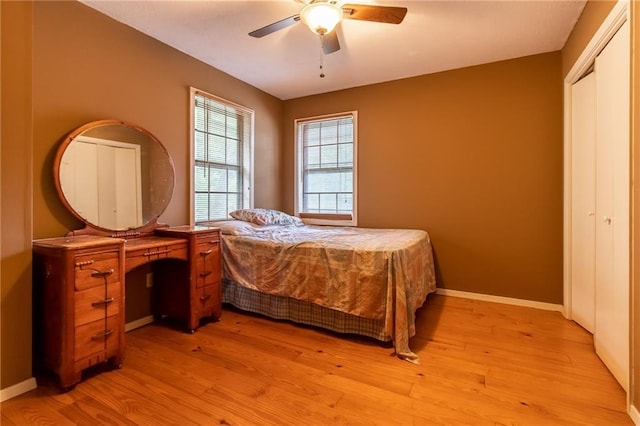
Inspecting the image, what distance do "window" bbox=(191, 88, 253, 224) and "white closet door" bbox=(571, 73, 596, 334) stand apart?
338 cm

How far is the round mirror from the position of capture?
224 centimetres

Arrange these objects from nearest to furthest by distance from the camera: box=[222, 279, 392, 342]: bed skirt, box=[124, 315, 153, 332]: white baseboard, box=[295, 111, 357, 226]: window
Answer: box=[222, 279, 392, 342]: bed skirt → box=[124, 315, 153, 332]: white baseboard → box=[295, 111, 357, 226]: window

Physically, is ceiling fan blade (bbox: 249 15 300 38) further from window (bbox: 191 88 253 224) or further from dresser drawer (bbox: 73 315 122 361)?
dresser drawer (bbox: 73 315 122 361)

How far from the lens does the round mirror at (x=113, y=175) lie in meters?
2.24

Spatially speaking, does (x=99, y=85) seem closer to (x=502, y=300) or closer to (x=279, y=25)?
(x=279, y=25)

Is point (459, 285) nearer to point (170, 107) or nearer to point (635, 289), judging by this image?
point (635, 289)

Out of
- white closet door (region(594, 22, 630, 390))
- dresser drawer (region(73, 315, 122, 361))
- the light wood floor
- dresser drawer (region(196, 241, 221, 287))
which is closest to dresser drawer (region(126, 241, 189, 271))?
dresser drawer (region(196, 241, 221, 287))

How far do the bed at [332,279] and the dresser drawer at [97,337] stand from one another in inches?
44.0

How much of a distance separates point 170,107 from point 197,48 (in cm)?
64

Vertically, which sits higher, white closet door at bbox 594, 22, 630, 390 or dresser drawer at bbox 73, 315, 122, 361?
white closet door at bbox 594, 22, 630, 390

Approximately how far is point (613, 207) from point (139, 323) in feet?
11.8

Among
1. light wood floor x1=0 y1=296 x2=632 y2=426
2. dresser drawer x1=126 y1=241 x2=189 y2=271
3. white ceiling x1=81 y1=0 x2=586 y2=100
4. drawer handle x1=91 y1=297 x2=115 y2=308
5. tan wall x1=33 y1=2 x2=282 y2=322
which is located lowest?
light wood floor x1=0 y1=296 x2=632 y2=426

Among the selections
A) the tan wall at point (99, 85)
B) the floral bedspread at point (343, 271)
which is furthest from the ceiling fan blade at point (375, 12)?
the tan wall at point (99, 85)

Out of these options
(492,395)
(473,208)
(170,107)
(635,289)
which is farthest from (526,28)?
(170,107)
